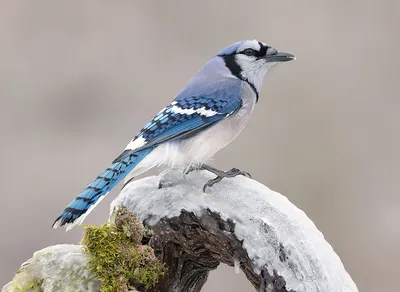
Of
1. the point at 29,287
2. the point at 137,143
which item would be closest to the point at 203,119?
the point at 137,143

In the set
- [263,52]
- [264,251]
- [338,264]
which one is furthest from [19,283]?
[263,52]

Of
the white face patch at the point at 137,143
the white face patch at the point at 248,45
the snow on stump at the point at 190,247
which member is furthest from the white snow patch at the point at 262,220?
the white face patch at the point at 248,45

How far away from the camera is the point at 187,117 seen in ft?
4.80

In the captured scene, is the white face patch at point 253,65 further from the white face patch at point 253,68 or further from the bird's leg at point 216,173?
the bird's leg at point 216,173

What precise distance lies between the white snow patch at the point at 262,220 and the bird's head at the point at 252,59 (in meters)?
0.43

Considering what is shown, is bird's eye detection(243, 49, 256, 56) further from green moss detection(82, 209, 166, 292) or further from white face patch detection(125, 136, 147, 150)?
green moss detection(82, 209, 166, 292)

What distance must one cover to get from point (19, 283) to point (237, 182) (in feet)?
1.51

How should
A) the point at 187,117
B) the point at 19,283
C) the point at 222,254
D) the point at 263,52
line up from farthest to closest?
the point at 263,52 < the point at 187,117 < the point at 222,254 < the point at 19,283

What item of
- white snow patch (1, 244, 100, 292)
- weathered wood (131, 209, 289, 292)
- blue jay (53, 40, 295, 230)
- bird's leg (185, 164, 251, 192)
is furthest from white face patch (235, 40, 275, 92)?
white snow patch (1, 244, 100, 292)

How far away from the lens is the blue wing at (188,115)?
4.63 ft

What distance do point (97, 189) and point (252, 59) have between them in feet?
2.01

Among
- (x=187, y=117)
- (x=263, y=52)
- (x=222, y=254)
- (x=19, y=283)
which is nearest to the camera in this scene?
(x=19, y=283)

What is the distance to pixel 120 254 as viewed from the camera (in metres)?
1.09

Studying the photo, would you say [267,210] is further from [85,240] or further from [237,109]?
[237,109]
